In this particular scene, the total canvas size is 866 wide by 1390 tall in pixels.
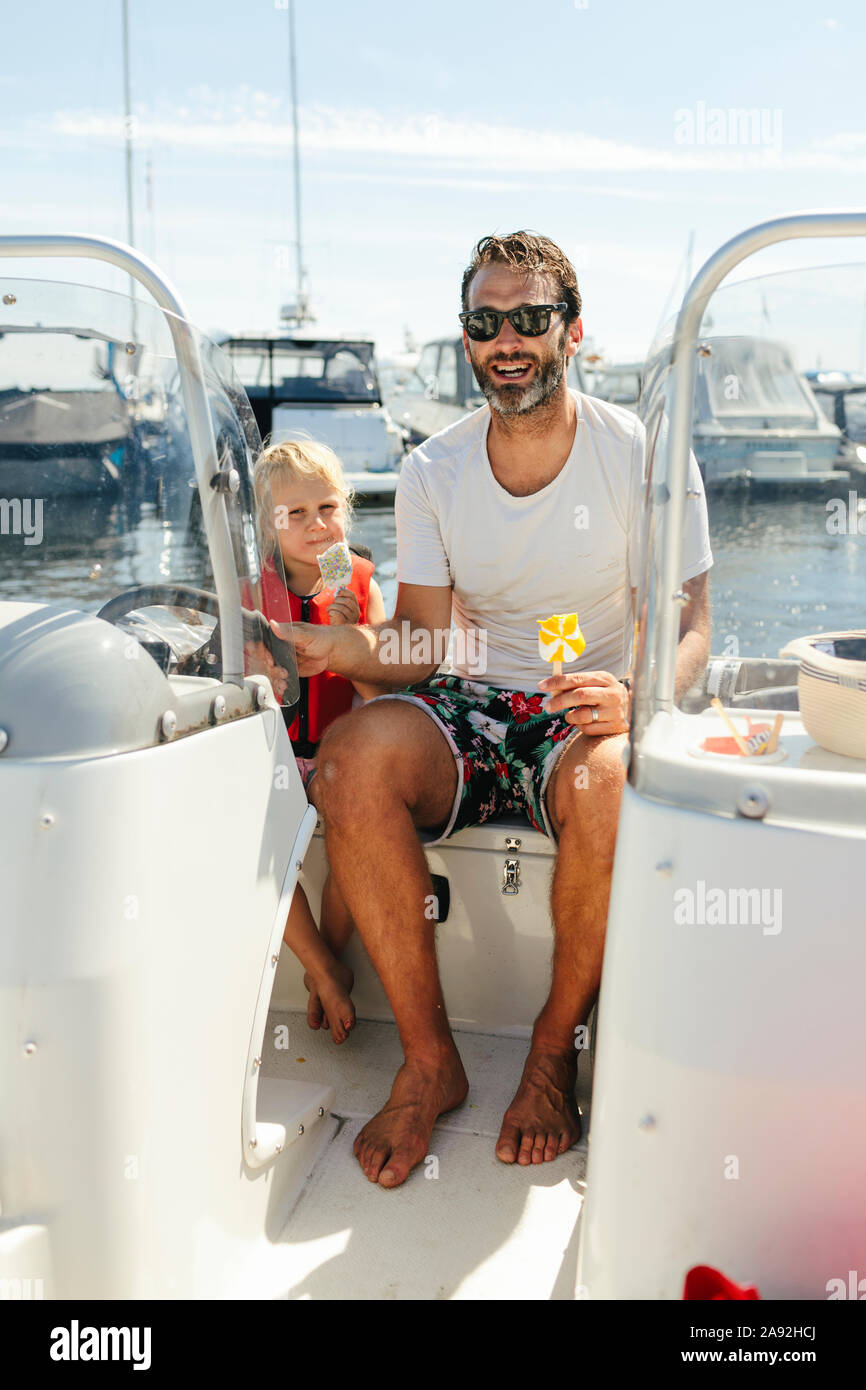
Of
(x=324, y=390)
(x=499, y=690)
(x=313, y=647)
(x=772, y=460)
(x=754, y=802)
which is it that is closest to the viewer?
(x=754, y=802)

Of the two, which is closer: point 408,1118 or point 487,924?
point 408,1118

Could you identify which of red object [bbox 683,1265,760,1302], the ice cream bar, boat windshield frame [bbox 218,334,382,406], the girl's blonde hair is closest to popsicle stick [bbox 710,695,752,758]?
red object [bbox 683,1265,760,1302]

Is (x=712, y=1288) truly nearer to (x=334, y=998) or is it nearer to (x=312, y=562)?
(x=334, y=998)

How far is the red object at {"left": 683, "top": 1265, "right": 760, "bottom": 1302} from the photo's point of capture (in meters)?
1.09

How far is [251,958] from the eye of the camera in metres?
1.47

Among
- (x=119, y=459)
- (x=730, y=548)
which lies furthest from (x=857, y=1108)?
(x=119, y=459)

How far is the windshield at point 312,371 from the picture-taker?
11984mm

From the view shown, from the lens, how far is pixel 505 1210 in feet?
5.44

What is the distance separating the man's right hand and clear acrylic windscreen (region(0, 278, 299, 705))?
474 millimetres

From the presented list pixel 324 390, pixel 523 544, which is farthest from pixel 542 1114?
pixel 324 390

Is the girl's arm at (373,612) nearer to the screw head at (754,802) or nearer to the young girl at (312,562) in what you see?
the young girl at (312,562)

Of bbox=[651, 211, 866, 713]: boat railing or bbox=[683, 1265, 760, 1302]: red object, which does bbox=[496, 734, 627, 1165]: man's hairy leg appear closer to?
bbox=[651, 211, 866, 713]: boat railing

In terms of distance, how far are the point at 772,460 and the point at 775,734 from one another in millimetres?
346

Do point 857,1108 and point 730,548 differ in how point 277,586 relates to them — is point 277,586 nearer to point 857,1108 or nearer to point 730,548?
point 730,548
